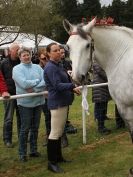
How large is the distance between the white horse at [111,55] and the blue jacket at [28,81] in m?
1.38

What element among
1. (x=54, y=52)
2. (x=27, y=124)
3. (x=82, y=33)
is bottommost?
(x=27, y=124)

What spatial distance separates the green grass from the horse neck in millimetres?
1668

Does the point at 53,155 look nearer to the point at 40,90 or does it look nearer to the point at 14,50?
the point at 40,90

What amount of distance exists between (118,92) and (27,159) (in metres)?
2.32

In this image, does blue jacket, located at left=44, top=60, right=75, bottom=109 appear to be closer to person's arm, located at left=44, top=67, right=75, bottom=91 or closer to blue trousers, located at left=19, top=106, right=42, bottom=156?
person's arm, located at left=44, top=67, right=75, bottom=91

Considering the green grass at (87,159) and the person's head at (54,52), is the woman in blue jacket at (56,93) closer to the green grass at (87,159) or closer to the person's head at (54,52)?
the person's head at (54,52)

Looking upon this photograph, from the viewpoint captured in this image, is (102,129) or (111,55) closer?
(111,55)

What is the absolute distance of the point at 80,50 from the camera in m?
4.34

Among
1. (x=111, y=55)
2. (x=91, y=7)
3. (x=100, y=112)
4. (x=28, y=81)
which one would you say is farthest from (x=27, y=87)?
(x=91, y=7)

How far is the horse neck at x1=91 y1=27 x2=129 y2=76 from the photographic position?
15.1ft

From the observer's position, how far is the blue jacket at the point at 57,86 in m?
5.23

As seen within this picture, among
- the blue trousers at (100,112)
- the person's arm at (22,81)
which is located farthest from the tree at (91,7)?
the person's arm at (22,81)

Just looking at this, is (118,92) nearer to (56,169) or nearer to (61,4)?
(56,169)

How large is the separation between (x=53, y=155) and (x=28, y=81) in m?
1.16
